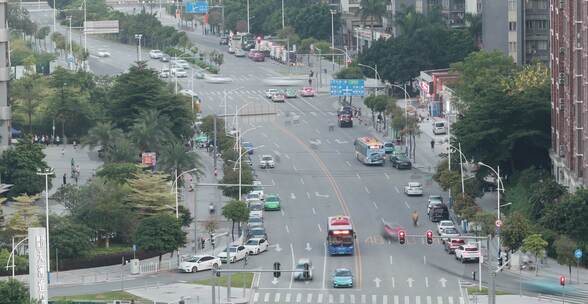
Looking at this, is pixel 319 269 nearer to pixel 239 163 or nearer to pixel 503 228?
pixel 503 228

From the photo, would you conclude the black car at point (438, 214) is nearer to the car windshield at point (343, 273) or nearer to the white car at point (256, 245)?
the white car at point (256, 245)

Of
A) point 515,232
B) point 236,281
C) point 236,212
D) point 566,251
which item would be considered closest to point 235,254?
point 236,281

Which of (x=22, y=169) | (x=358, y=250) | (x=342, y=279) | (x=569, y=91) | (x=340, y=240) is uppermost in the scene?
(x=569, y=91)

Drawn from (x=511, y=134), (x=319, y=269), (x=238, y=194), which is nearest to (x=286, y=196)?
(x=238, y=194)

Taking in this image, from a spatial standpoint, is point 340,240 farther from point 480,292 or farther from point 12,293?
point 12,293

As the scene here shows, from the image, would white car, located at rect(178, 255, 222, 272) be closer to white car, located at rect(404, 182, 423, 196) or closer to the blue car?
the blue car

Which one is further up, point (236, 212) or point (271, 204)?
point (236, 212)

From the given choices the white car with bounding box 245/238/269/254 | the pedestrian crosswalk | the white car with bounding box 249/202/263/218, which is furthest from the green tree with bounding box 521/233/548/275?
the white car with bounding box 249/202/263/218
